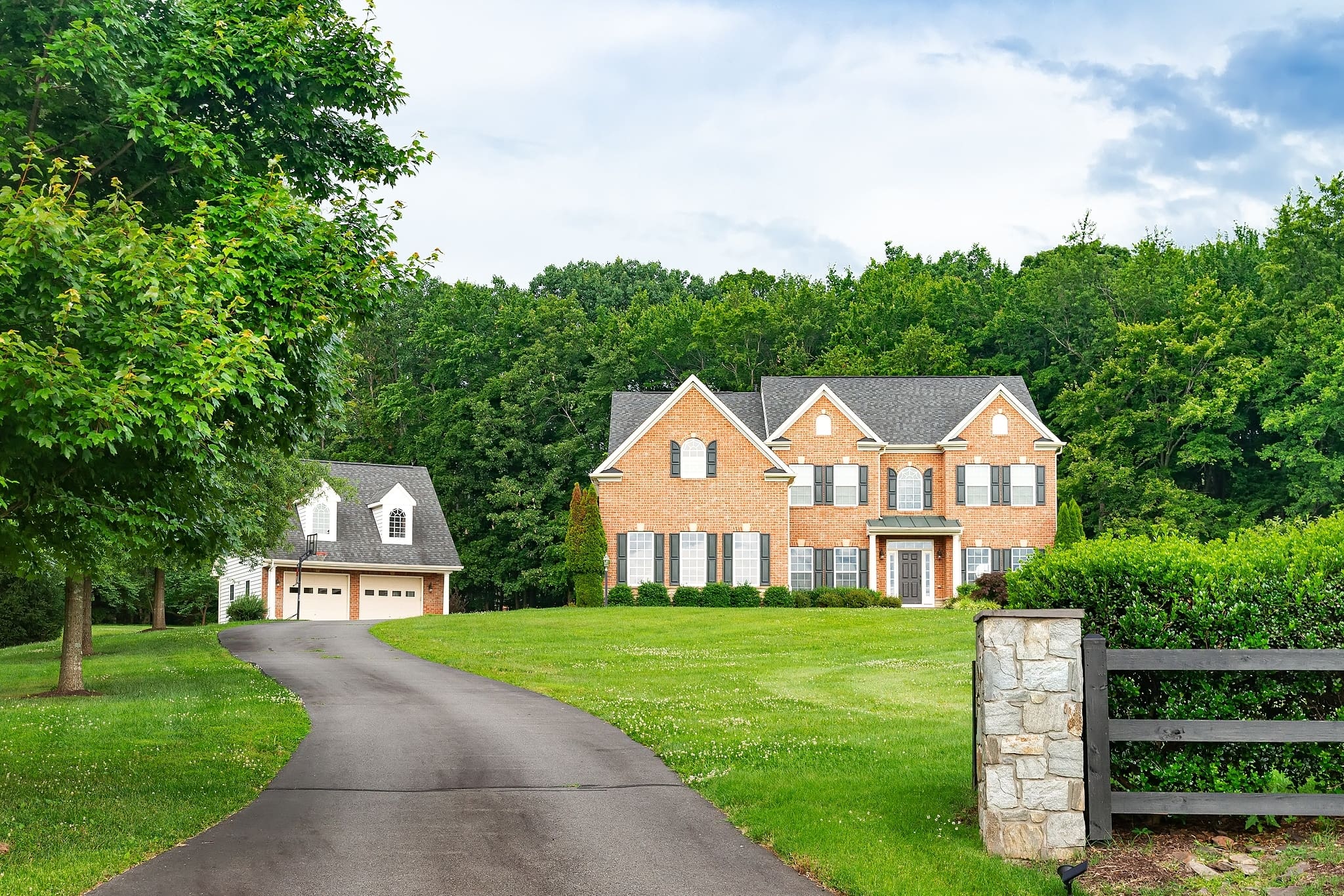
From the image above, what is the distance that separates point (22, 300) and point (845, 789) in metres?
8.03

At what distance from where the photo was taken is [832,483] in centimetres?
4503

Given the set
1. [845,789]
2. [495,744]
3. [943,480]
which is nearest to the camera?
[845,789]

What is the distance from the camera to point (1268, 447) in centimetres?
4603

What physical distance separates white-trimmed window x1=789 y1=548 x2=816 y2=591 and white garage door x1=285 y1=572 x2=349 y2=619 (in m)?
17.8

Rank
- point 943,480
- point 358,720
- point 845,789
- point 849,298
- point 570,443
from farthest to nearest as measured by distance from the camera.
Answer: point 849,298, point 570,443, point 943,480, point 358,720, point 845,789

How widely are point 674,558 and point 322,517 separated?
49.0 ft

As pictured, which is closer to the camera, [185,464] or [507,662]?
[185,464]

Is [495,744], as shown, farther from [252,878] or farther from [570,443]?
[570,443]

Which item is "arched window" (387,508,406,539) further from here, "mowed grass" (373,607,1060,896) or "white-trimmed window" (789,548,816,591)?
"white-trimmed window" (789,548,816,591)

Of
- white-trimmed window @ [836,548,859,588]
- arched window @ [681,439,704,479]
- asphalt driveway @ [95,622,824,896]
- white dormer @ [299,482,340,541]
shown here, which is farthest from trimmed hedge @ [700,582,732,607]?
asphalt driveway @ [95,622,824,896]

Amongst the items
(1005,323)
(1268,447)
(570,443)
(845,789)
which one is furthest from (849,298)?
(845,789)

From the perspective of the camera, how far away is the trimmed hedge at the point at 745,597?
41.1m

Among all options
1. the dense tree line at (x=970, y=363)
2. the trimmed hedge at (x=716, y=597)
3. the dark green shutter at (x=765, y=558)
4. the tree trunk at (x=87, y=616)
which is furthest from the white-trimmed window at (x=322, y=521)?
the tree trunk at (x=87, y=616)

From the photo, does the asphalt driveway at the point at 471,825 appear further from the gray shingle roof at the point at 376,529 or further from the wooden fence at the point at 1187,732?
the gray shingle roof at the point at 376,529
